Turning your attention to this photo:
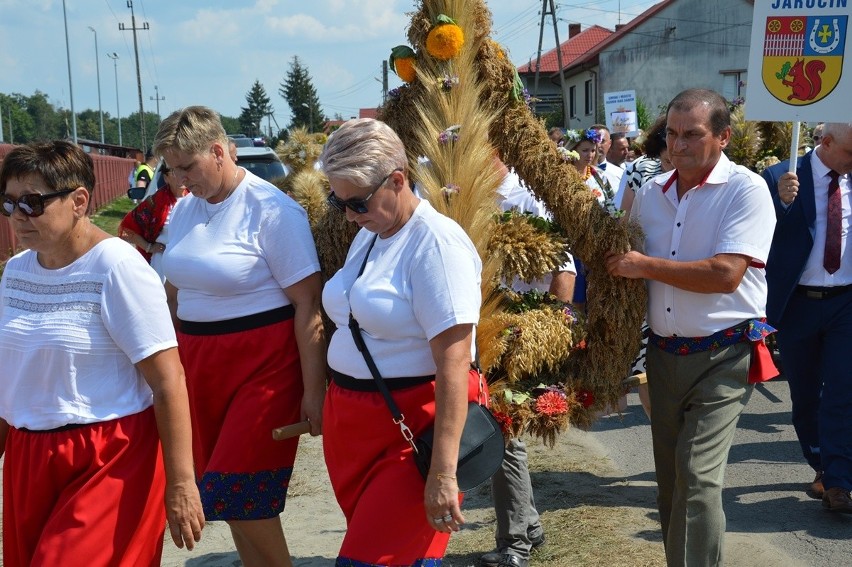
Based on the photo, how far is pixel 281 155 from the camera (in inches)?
269

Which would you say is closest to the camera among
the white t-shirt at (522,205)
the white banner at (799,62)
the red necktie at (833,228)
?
the white t-shirt at (522,205)

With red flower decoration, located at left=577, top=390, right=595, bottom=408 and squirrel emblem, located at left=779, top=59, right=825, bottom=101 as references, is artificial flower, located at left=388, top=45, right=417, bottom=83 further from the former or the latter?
squirrel emblem, located at left=779, top=59, right=825, bottom=101

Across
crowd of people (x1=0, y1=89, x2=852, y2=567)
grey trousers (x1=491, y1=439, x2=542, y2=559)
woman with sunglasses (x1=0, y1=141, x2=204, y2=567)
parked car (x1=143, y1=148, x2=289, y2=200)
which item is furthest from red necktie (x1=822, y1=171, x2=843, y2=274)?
parked car (x1=143, y1=148, x2=289, y2=200)

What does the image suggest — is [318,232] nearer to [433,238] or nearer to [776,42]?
[433,238]

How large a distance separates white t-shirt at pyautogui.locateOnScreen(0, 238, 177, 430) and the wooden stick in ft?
1.99

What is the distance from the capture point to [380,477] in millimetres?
2691

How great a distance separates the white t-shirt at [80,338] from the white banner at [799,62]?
314cm

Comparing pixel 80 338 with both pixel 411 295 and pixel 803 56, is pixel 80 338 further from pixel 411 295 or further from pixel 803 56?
pixel 803 56

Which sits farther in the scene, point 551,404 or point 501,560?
point 501,560

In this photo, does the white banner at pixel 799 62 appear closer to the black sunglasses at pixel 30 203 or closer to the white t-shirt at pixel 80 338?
the white t-shirt at pixel 80 338

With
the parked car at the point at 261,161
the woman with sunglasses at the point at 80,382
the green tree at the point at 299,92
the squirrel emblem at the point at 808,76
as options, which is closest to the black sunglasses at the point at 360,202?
the woman with sunglasses at the point at 80,382

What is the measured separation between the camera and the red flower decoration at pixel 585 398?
3.62 m

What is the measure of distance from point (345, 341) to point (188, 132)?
105 cm

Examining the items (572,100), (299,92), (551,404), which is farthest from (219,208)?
(299,92)
